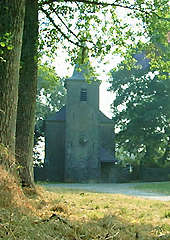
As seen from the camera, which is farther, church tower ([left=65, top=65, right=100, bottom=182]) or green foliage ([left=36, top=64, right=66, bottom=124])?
green foliage ([left=36, top=64, right=66, bottom=124])

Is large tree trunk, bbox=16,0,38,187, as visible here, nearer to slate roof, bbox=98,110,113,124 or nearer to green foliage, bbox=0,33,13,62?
green foliage, bbox=0,33,13,62

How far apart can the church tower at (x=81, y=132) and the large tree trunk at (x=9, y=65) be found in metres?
25.6

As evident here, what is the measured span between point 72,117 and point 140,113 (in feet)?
26.1

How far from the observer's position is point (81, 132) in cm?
A: 3312

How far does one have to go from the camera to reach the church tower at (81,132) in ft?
106

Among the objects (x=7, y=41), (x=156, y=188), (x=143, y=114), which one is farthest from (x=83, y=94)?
(x=7, y=41)

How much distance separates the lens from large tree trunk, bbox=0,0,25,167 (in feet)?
19.6

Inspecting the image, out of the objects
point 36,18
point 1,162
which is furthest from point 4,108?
point 36,18

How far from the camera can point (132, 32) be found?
42.0 ft

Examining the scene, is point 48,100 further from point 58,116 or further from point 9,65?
point 9,65

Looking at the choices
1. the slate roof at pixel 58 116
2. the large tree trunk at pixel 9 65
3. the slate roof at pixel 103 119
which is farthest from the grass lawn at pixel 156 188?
the slate roof at pixel 58 116

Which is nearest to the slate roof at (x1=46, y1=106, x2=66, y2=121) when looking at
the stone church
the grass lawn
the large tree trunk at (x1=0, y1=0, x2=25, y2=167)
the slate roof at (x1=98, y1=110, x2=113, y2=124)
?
the stone church

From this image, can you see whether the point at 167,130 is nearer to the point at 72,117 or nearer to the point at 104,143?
the point at 104,143

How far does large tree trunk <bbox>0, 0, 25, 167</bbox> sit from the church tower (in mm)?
25581
